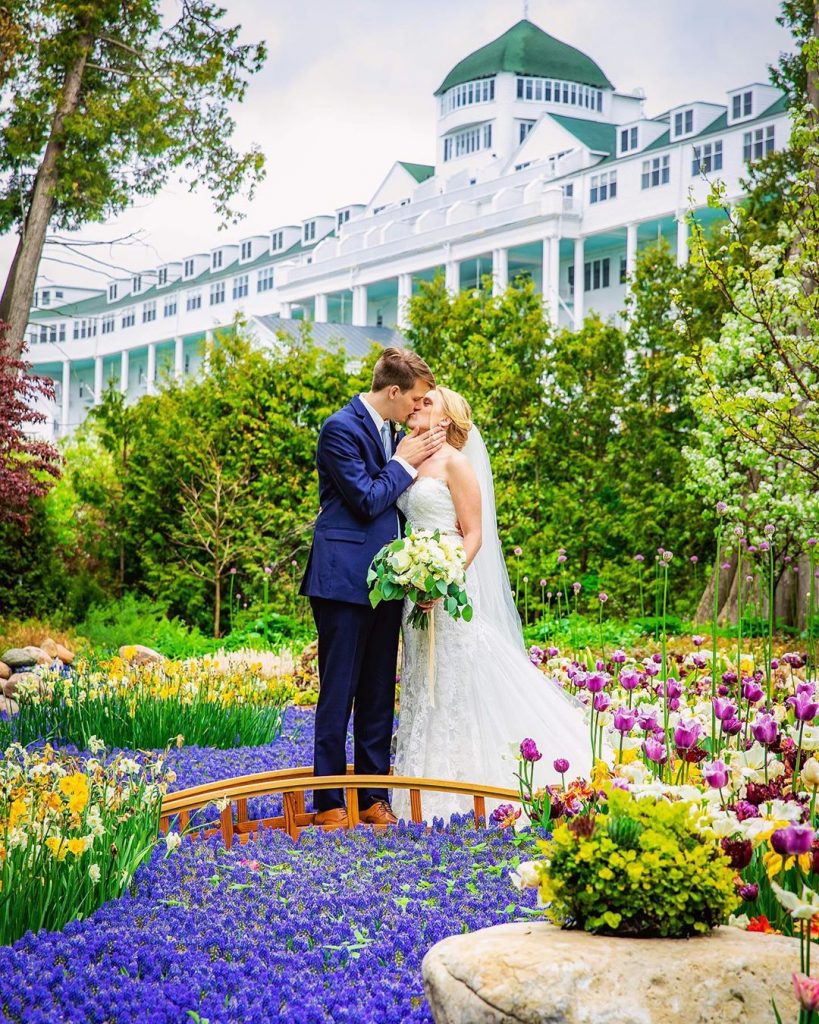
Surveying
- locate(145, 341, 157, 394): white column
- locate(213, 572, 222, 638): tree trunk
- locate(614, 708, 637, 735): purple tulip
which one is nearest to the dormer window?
locate(145, 341, 157, 394): white column

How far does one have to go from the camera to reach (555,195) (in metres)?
37.7

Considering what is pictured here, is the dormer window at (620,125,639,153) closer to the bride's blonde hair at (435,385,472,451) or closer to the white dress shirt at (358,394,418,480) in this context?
the bride's blonde hair at (435,385,472,451)

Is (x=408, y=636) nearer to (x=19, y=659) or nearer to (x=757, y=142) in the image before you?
(x=19, y=659)

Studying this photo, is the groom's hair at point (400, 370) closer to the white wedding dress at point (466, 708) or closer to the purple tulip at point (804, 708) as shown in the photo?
the white wedding dress at point (466, 708)

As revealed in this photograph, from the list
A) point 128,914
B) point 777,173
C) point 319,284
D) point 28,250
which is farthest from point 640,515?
point 319,284

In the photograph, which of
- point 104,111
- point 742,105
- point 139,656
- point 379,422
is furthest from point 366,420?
point 742,105

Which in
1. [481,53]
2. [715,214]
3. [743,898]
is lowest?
[743,898]

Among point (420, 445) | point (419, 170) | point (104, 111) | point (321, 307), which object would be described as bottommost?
point (420, 445)

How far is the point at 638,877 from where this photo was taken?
102 inches

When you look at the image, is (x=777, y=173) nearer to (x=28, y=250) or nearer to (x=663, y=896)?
(x=28, y=250)

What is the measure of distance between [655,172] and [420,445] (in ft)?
111

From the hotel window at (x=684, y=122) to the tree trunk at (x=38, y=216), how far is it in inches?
1062

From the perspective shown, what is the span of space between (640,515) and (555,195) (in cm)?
2658

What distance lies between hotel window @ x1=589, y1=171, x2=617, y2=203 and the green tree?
2359 cm
